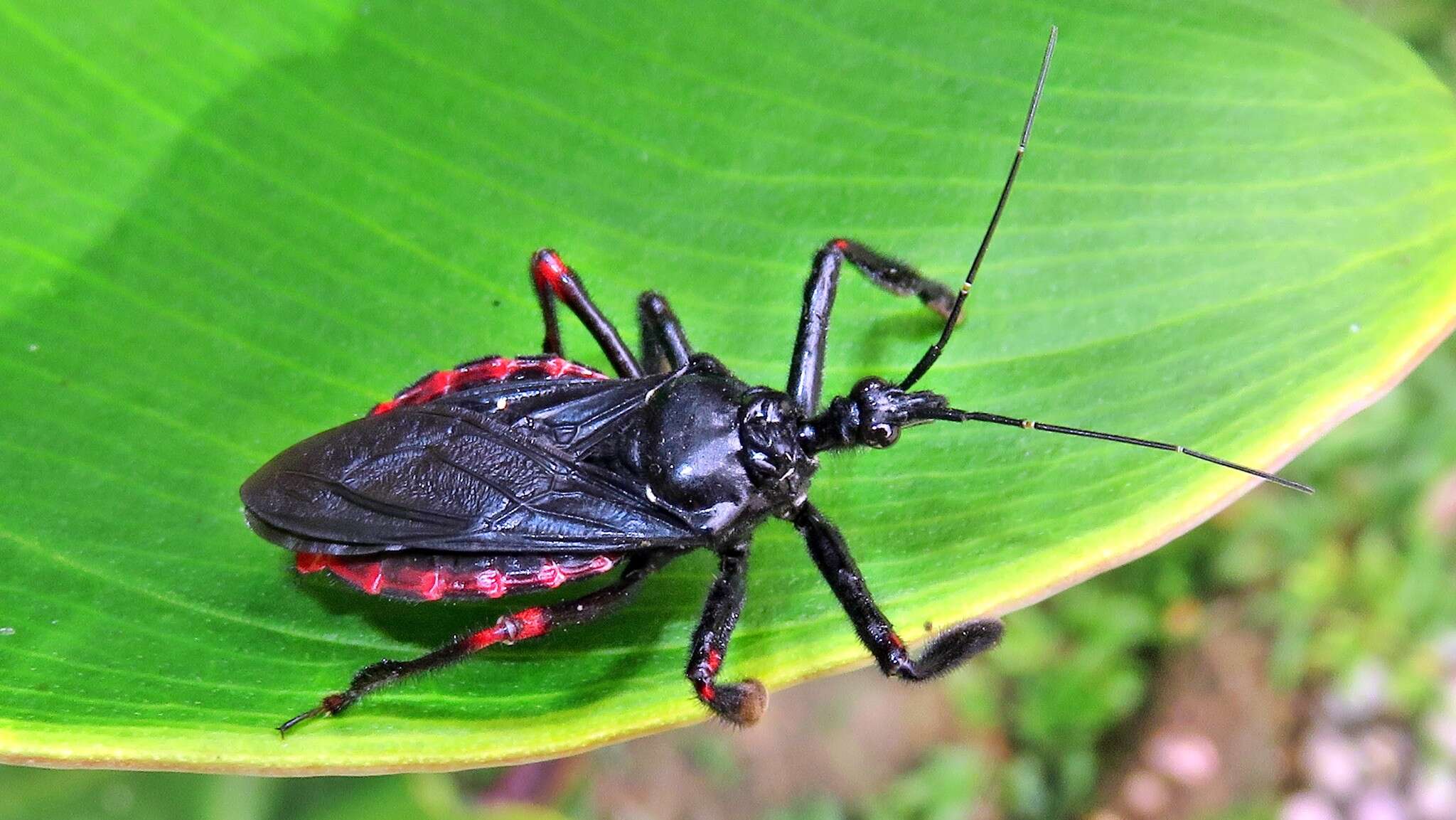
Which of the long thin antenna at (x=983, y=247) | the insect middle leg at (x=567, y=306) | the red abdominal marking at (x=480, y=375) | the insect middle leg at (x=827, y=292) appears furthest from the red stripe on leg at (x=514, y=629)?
the long thin antenna at (x=983, y=247)

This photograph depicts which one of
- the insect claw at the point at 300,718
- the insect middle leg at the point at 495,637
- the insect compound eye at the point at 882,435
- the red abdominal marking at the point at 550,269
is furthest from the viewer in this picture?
the red abdominal marking at the point at 550,269

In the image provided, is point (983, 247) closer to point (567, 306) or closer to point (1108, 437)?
point (1108, 437)

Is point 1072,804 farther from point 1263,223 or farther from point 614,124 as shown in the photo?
point 614,124

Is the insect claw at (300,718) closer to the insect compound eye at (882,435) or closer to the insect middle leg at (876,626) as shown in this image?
the insect middle leg at (876,626)

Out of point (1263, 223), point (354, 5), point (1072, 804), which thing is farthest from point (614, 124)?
point (1072, 804)

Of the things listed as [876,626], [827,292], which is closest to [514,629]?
[876,626]

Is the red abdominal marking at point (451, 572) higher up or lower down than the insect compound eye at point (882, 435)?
lower down
